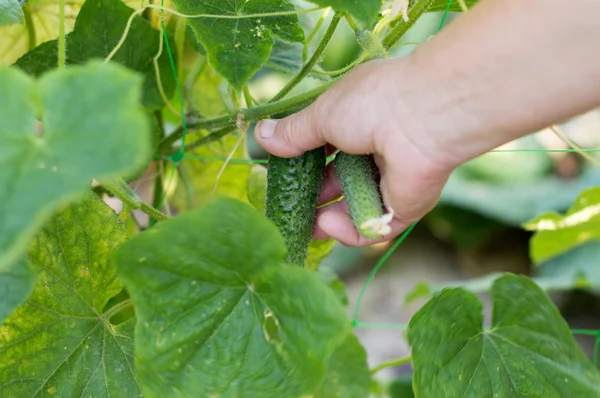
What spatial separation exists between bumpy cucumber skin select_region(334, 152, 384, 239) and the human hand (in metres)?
0.02

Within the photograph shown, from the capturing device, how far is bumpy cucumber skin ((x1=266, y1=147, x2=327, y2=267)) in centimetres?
82

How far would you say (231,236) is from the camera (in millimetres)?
633

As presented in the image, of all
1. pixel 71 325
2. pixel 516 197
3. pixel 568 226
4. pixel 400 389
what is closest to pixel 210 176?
pixel 71 325

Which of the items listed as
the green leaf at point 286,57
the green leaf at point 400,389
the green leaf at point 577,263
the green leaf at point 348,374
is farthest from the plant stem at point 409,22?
the green leaf at point 577,263

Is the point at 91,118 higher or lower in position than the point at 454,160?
higher

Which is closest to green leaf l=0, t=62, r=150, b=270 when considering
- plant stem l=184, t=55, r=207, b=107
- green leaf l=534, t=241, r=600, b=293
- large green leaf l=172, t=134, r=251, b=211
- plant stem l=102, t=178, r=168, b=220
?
plant stem l=102, t=178, r=168, b=220

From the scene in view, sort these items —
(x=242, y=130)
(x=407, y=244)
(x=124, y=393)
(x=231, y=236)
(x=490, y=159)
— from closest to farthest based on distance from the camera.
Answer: (x=231, y=236)
(x=124, y=393)
(x=242, y=130)
(x=407, y=244)
(x=490, y=159)

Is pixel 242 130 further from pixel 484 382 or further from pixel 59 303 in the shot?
pixel 484 382

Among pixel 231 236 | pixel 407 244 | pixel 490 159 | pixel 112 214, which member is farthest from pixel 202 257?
pixel 490 159

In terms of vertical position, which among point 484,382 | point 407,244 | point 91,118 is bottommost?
point 407,244

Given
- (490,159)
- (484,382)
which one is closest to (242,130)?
(484,382)

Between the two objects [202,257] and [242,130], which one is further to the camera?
[242,130]

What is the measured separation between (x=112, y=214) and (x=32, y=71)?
31cm

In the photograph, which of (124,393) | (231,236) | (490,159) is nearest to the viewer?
(231,236)
